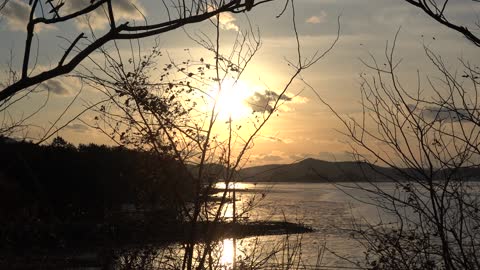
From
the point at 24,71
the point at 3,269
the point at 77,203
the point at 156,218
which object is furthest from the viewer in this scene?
the point at 77,203

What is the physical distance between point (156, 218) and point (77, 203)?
47207mm

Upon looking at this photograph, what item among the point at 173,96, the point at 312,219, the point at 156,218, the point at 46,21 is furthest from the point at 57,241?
the point at 46,21

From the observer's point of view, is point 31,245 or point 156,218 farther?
point 31,245

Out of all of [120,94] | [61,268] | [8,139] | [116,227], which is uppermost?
[120,94]

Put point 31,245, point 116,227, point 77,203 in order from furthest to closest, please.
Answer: point 77,203, point 31,245, point 116,227

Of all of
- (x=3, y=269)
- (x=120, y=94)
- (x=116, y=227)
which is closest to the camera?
(x=120, y=94)

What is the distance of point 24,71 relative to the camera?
2123 millimetres

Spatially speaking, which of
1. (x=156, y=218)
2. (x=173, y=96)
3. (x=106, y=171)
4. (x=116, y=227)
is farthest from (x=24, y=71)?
(x=106, y=171)

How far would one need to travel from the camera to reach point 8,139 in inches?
173

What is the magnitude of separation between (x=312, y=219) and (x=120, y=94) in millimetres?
73696

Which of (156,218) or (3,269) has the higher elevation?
(156,218)

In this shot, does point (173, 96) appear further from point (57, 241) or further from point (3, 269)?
point (57, 241)

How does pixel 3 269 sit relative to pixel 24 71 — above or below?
below

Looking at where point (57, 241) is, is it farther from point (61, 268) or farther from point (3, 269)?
point (3, 269)
